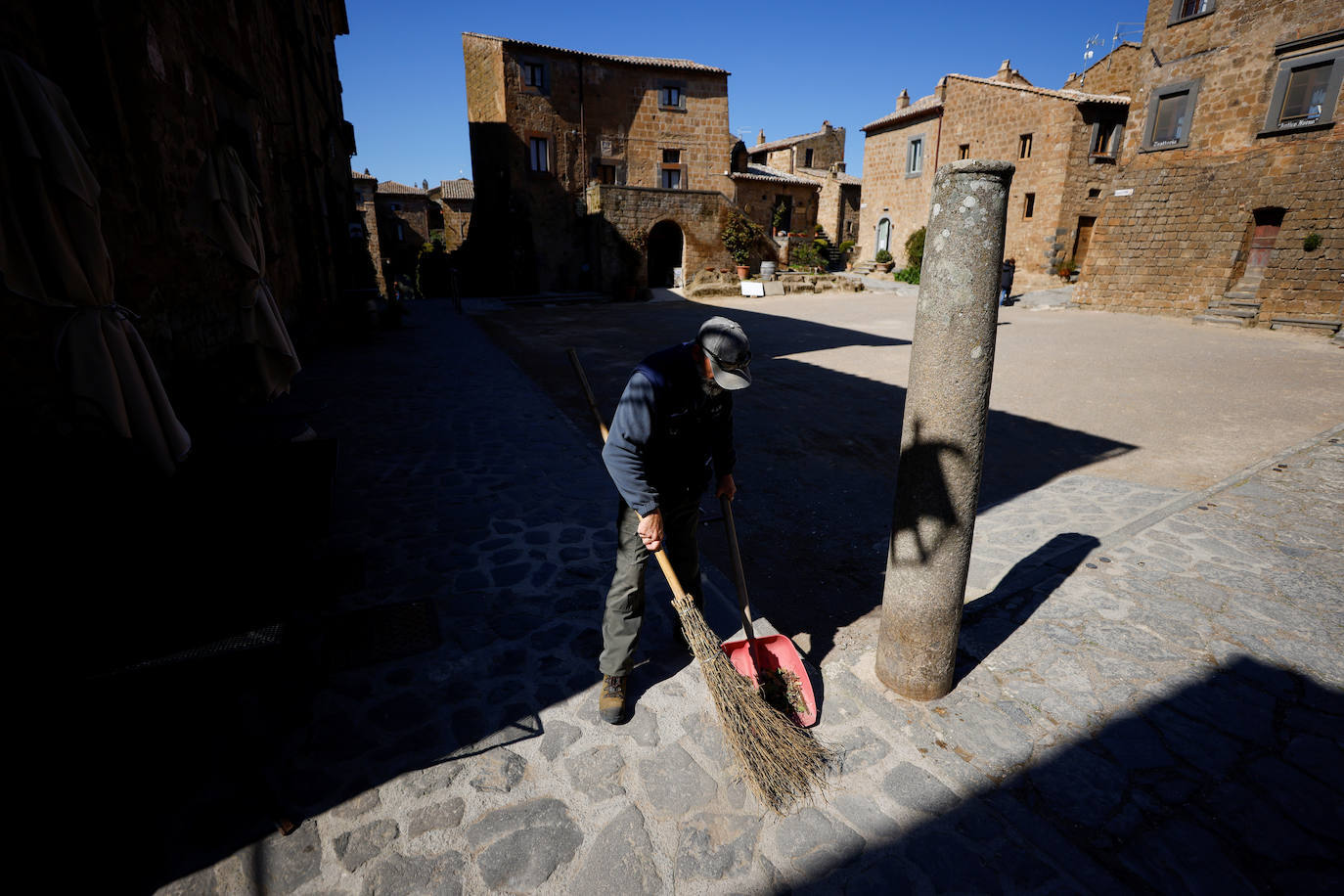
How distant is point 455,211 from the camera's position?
1630 inches

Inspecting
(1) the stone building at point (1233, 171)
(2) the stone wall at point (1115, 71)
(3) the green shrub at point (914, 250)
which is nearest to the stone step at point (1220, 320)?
(1) the stone building at point (1233, 171)

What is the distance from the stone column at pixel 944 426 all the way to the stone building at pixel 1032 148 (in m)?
27.6

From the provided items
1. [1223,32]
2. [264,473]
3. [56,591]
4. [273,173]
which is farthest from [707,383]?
[1223,32]

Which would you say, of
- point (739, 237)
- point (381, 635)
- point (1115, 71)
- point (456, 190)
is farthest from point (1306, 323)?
point (456, 190)

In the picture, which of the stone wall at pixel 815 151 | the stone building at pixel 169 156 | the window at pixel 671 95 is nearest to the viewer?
the stone building at pixel 169 156

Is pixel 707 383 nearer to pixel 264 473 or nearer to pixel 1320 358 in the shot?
pixel 264 473

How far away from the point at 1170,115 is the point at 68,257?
1032 inches

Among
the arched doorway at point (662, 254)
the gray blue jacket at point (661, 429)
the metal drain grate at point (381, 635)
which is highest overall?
the arched doorway at point (662, 254)

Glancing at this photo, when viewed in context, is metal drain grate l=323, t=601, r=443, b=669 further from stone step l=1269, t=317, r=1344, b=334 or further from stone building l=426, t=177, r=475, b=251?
stone building l=426, t=177, r=475, b=251

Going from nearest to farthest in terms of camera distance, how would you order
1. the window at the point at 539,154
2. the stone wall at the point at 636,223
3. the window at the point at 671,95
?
1. the stone wall at the point at 636,223
2. the window at the point at 539,154
3. the window at the point at 671,95

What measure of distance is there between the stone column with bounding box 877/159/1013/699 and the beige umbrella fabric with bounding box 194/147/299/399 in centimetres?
517

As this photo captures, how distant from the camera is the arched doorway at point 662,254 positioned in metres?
32.1

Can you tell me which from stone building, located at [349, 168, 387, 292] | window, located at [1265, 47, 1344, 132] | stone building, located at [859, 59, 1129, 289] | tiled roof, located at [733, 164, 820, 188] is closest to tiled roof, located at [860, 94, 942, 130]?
stone building, located at [859, 59, 1129, 289]

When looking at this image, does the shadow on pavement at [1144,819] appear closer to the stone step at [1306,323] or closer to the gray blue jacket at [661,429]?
the gray blue jacket at [661,429]
